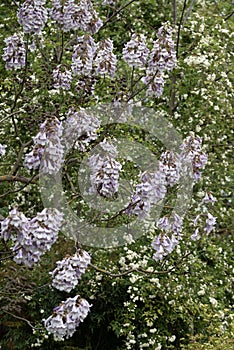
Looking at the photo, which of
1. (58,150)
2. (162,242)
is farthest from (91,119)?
(162,242)

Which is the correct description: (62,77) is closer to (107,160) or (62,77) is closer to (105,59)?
(105,59)

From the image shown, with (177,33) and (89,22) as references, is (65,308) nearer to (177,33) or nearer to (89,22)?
(89,22)

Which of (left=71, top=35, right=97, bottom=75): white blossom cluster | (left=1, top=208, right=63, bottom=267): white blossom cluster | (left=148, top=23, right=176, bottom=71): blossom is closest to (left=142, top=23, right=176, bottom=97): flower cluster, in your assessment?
(left=148, top=23, right=176, bottom=71): blossom

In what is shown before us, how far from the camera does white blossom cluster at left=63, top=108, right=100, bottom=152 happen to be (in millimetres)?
2803

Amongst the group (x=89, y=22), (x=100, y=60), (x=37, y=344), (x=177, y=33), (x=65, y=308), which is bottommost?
(x=65, y=308)

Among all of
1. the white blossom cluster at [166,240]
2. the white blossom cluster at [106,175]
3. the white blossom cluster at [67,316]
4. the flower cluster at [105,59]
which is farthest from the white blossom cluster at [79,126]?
the white blossom cluster at [67,316]

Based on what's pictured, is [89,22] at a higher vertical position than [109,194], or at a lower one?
higher

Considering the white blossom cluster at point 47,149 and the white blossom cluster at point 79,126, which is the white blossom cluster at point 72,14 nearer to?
the white blossom cluster at point 79,126

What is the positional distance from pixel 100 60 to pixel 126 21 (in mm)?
3184

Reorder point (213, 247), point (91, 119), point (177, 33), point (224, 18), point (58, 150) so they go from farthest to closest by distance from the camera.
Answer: point (224, 18) → point (177, 33) → point (213, 247) → point (91, 119) → point (58, 150)

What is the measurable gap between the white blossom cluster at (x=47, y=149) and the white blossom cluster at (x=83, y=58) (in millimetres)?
684

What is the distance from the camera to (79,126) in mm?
2811

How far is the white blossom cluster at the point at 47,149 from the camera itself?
8.14ft

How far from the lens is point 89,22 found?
336 cm
